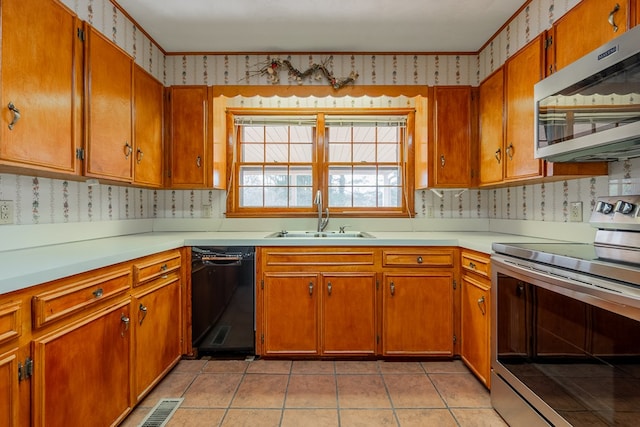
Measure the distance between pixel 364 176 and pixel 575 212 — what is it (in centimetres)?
160

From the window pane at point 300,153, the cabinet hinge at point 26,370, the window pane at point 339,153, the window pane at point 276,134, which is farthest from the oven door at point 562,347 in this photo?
the window pane at point 276,134

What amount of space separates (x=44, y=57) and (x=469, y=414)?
8.80 feet

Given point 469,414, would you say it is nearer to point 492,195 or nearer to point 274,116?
point 492,195

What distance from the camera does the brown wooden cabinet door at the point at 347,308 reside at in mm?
2309

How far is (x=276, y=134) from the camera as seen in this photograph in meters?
3.06

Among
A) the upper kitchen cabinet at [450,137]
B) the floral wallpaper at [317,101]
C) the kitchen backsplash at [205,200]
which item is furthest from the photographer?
the upper kitchen cabinet at [450,137]

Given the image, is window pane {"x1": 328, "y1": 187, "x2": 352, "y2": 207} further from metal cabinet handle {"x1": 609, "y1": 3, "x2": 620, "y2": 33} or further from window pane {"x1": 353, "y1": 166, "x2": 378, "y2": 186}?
metal cabinet handle {"x1": 609, "y1": 3, "x2": 620, "y2": 33}

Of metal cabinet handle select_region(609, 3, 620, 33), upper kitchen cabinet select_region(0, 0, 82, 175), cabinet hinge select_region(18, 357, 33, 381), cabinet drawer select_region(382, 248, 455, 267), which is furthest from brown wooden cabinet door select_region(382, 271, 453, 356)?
upper kitchen cabinet select_region(0, 0, 82, 175)

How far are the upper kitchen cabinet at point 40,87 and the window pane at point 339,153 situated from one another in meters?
1.90

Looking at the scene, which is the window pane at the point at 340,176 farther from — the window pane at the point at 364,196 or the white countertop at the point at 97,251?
the white countertop at the point at 97,251

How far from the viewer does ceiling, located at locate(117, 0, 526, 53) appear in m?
2.20

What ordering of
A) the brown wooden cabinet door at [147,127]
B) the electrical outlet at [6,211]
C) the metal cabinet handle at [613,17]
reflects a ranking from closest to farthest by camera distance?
1. the metal cabinet handle at [613,17]
2. the electrical outlet at [6,211]
3. the brown wooden cabinet door at [147,127]

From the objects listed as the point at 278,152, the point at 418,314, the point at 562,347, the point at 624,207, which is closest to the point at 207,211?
the point at 278,152

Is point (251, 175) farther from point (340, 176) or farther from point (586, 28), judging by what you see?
point (586, 28)
